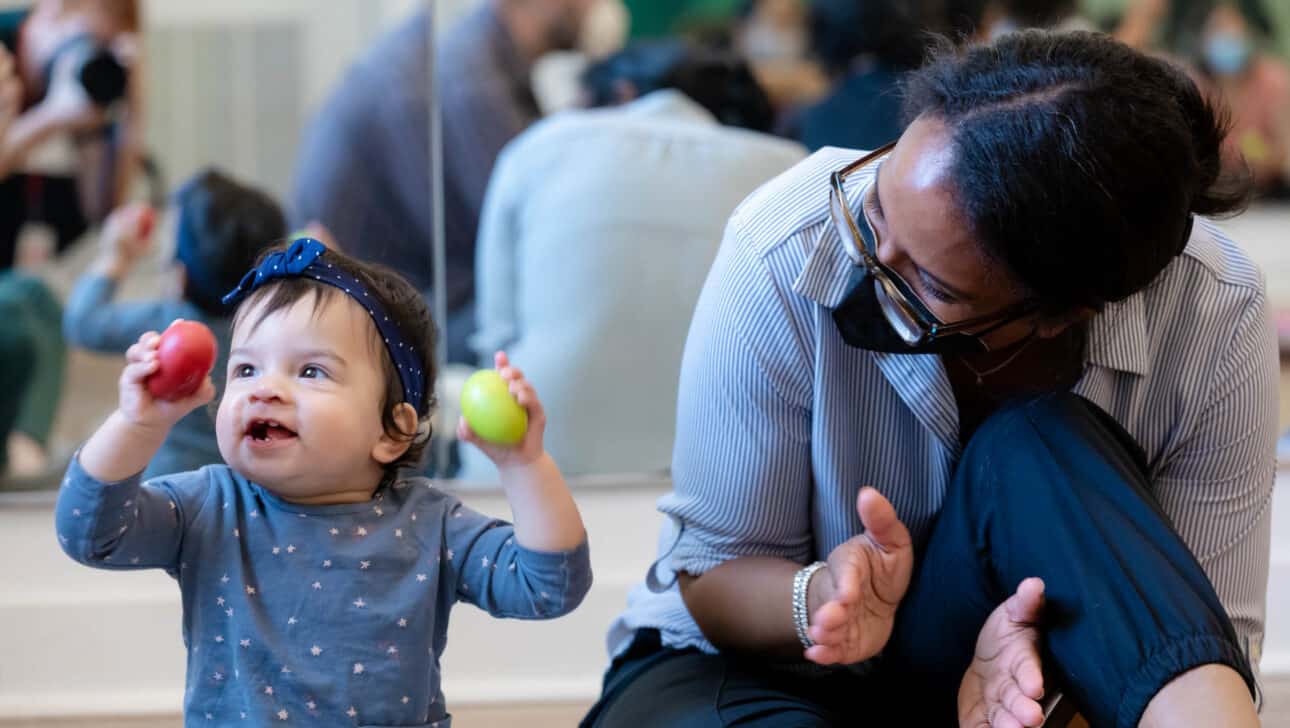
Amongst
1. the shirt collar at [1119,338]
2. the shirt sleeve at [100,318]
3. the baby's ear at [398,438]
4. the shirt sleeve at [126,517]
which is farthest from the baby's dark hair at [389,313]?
the shirt sleeve at [100,318]

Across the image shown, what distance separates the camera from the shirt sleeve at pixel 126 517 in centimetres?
98

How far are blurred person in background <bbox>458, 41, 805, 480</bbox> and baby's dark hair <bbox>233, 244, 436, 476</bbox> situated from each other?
0.68 m

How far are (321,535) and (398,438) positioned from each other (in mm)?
91

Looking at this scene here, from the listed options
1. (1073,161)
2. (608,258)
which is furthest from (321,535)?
(608,258)

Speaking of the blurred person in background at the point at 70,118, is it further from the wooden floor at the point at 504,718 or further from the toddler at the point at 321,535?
the toddler at the point at 321,535

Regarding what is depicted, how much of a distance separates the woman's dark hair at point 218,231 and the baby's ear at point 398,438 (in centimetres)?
62

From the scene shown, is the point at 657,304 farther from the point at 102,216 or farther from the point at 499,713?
the point at 102,216

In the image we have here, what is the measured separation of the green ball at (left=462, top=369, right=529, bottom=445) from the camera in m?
1.00

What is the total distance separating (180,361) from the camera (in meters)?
0.97

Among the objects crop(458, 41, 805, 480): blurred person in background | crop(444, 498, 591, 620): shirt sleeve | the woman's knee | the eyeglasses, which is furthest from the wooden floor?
the eyeglasses

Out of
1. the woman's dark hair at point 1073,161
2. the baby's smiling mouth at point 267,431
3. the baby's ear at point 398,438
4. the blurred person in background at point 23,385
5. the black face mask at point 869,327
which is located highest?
the woman's dark hair at point 1073,161

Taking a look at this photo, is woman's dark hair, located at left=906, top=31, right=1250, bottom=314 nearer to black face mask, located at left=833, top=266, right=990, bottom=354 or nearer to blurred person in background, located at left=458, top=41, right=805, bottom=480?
black face mask, located at left=833, top=266, right=990, bottom=354

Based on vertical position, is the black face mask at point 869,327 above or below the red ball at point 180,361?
above

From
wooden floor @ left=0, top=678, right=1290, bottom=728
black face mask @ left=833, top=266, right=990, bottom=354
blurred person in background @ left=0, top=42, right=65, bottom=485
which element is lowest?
wooden floor @ left=0, top=678, right=1290, bottom=728
